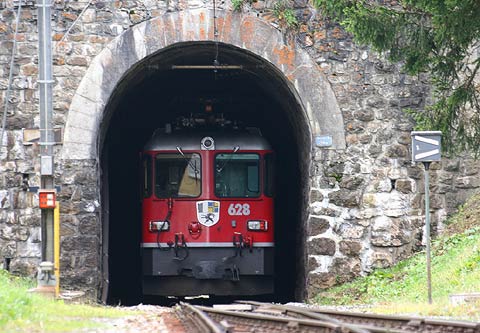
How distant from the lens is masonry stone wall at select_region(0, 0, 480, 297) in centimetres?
1514

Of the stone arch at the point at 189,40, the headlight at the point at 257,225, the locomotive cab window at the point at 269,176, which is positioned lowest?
the headlight at the point at 257,225

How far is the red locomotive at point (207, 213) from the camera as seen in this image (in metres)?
17.4

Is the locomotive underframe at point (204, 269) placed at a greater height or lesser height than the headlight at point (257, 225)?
lesser

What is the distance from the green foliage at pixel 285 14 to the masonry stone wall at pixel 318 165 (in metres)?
0.11

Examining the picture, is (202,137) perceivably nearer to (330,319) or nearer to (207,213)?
(207,213)

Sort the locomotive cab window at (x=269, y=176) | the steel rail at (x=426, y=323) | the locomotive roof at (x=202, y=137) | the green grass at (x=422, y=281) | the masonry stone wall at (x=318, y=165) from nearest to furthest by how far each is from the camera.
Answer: the steel rail at (x=426, y=323), the green grass at (x=422, y=281), the masonry stone wall at (x=318, y=165), the locomotive roof at (x=202, y=137), the locomotive cab window at (x=269, y=176)

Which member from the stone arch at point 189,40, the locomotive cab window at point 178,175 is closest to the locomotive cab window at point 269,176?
the locomotive cab window at point 178,175

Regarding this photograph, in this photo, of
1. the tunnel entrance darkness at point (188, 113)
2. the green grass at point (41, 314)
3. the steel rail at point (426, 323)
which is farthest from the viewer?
the tunnel entrance darkness at point (188, 113)

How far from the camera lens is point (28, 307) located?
1019cm

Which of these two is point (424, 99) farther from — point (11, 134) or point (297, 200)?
point (11, 134)

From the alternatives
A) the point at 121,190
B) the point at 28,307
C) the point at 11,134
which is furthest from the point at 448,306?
the point at 121,190

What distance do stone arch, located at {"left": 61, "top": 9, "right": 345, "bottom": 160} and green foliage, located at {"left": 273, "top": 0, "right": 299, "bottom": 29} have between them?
186mm

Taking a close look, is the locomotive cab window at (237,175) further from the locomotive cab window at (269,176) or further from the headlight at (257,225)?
the headlight at (257,225)

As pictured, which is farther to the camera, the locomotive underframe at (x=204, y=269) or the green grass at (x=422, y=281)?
the locomotive underframe at (x=204, y=269)
